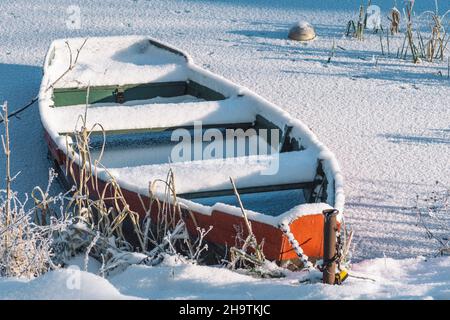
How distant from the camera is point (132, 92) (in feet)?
17.3

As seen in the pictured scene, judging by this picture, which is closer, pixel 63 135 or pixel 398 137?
pixel 63 135

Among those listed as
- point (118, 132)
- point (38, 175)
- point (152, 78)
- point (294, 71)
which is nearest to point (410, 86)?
point (294, 71)

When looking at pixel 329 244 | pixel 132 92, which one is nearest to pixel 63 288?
pixel 329 244

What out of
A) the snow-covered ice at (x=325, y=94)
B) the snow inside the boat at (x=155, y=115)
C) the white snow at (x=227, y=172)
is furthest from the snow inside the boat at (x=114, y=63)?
the white snow at (x=227, y=172)

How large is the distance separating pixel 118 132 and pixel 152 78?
925mm

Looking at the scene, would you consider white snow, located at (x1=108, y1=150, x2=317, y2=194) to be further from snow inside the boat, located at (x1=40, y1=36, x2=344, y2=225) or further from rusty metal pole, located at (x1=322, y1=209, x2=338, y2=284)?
rusty metal pole, located at (x1=322, y1=209, x2=338, y2=284)

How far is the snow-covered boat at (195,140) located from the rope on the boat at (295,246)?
0.03 feet

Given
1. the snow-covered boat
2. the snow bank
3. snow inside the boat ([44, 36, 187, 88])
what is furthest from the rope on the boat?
snow inside the boat ([44, 36, 187, 88])

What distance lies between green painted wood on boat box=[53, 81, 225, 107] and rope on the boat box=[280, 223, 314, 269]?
2.02 meters

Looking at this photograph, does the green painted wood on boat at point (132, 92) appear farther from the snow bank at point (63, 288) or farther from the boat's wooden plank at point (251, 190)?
the snow bank at point (63, 288)

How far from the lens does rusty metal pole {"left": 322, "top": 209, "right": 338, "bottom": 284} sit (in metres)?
2.54

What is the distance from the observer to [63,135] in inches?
169

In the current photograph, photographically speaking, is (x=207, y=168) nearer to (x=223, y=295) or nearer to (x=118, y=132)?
(x=118, y=132)

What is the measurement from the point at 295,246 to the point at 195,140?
174 cm
